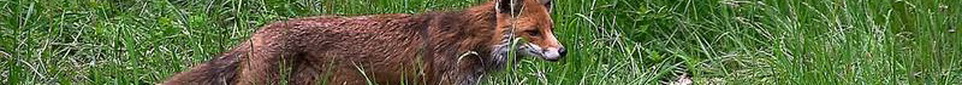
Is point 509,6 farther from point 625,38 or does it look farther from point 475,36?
point 625,38

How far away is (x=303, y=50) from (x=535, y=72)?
630 mm

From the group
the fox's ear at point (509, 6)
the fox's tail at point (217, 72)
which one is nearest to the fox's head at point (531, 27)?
the fox's ear at point (509, 6)

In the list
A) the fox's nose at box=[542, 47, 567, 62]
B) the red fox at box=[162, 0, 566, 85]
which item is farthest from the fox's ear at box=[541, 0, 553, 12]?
the fox's nose at box=[542, 47, 567, 62]

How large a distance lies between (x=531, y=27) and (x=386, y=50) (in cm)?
34

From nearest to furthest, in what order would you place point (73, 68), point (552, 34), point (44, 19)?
point (552, 34) < point (73, 68) < point (44, 19)

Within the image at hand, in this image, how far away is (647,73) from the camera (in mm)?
5766

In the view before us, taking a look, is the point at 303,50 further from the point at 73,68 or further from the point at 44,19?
the point at 44,19

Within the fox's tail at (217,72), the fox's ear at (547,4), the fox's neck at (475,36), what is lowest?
the fox's tail at (217,72)

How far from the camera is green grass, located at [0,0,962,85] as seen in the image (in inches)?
202

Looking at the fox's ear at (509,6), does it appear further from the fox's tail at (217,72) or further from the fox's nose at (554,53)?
the fox's tail at (217,72)

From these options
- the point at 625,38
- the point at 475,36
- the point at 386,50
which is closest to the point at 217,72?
the point at 386,50

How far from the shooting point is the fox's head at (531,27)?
4984mm

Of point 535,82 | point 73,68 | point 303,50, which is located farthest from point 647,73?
point 73,68

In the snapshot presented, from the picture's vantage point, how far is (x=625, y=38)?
6270 millimetres
